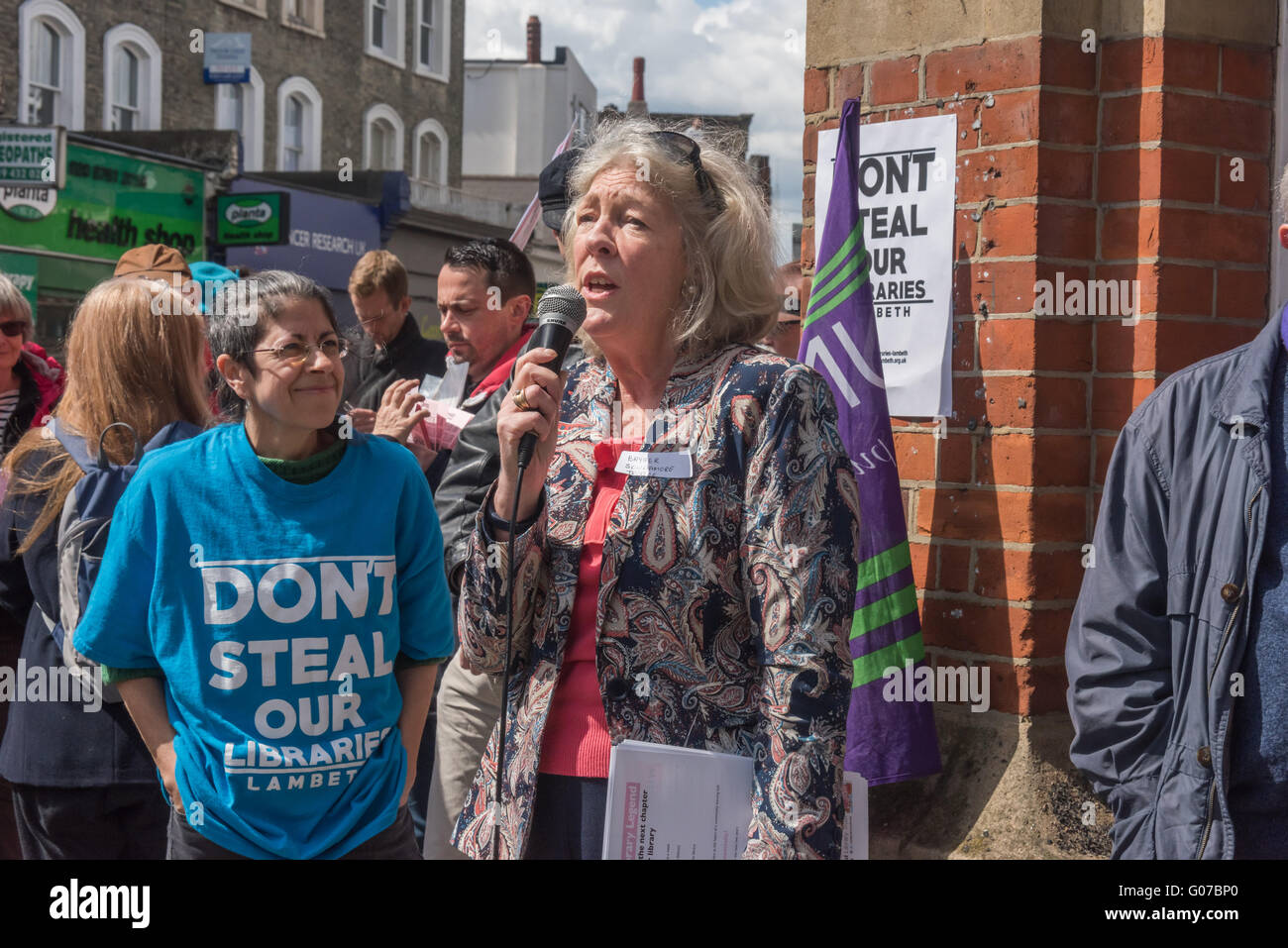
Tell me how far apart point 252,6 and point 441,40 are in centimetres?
649

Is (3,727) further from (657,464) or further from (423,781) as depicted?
(657,464)

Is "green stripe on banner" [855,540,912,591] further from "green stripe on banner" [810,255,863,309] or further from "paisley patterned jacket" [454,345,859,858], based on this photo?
"paisley patterned jacket" [454,345,859,858]

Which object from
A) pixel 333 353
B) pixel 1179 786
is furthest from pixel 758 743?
pixel 333 353

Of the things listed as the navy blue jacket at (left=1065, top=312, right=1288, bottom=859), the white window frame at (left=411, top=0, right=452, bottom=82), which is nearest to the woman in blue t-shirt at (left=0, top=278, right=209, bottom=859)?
the navy blue jacket at (left=1065, top=312, right=1288, bottom=859)

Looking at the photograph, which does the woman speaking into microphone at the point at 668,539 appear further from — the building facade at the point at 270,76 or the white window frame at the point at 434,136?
the white window frame at the point at 434,136

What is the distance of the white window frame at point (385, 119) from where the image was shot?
2767 cm

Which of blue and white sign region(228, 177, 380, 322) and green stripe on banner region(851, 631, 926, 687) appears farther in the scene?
blue and white sign region(228, 177, 380, 322)

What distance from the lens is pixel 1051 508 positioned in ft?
11.4

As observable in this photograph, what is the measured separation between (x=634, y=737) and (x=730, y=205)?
91cm

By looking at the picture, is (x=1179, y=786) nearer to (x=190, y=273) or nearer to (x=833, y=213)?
(x=833, y=213)

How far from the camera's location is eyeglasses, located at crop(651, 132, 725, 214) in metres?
2.28

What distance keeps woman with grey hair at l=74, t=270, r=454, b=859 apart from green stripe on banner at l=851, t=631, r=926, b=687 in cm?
132

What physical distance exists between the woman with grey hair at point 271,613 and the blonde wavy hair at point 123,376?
0.48 metres

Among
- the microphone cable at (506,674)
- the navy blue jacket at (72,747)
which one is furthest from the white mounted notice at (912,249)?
the navy blue jacket at (72,747)
